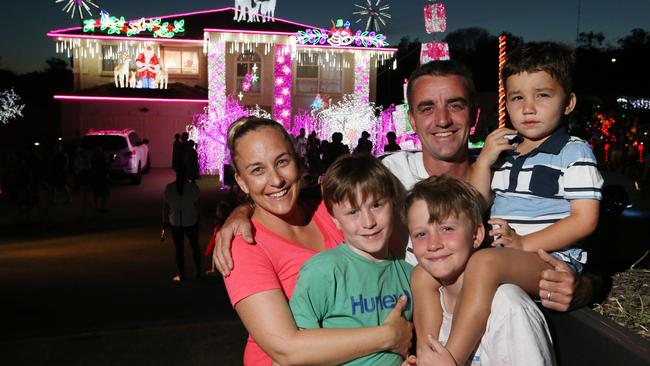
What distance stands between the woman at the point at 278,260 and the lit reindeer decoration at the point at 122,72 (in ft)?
81.8

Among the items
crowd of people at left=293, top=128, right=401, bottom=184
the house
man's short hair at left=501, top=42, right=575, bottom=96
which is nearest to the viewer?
man's short hair at left=501, top=42, right=575, bottom=96

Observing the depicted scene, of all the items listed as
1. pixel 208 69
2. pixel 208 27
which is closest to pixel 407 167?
pixel 208 69

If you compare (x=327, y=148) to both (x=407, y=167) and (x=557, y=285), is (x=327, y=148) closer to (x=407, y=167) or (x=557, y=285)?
(x=407, y=167)

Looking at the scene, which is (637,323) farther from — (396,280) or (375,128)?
(375,128)

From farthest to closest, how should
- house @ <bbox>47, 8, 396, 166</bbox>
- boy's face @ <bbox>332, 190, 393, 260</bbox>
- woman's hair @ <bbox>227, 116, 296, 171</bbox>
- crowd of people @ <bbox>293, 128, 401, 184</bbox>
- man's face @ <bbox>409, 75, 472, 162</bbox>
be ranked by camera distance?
house @ <bbox>47, 8, 396, 166</bbox> → crowd of people @ <bbox>293, 128, 401, 184</bbox> → man's face @ <bbox>409, 75, 472, 162</bbox> → woman's hair @ <bbox>227, 116, 296, 171</bbox> → boy's face @ <bbox>332, 190, 393, 260</bbox>

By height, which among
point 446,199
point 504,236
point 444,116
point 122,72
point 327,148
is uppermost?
point 122,72

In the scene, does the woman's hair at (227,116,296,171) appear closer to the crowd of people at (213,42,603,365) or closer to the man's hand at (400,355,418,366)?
the crowd of people at (213,42,603,365)

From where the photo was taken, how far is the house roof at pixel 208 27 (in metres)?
24.6

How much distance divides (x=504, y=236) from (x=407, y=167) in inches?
29.3

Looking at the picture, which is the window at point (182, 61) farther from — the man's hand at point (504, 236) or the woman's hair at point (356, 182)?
the man's hand at point (504, 236)

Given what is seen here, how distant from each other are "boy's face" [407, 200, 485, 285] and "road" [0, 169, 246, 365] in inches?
136

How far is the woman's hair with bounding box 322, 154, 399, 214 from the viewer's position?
2439 mm

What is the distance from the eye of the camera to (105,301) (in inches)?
289

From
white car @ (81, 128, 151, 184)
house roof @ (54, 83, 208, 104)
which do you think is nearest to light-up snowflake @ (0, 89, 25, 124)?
house roof @ (54, 83, 208, 104)
